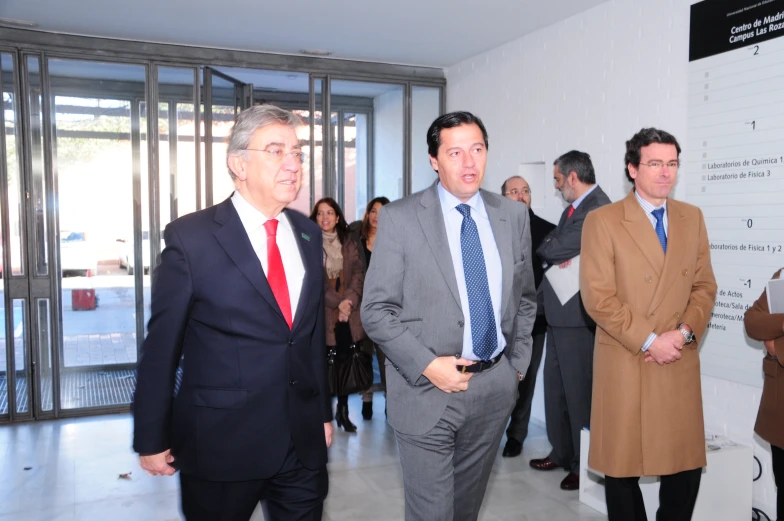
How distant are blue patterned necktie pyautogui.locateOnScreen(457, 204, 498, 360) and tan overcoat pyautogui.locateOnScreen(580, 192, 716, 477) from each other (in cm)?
78

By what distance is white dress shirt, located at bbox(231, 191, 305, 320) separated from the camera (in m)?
2.13

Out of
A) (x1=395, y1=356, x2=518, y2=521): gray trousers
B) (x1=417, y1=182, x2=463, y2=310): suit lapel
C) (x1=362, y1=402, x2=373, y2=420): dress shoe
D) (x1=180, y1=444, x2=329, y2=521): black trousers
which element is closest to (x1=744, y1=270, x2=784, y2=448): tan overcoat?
(x1=395, y1=356, x2=518, y2=521): gray trousers

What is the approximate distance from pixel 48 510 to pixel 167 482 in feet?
2.19

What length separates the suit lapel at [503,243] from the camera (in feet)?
7.97

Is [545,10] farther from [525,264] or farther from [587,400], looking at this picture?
[525,264]

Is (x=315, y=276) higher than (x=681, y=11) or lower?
lower

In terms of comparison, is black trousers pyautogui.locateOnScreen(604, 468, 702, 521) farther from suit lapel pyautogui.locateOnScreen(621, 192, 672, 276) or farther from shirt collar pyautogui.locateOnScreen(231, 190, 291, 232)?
shirt collar pyautogui.locateOnScreen(231, 190, 291, 232)

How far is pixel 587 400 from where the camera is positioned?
4203mm

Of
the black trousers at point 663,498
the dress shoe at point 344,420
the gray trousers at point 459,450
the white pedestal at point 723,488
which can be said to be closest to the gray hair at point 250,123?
the gray trousers at point 459,450

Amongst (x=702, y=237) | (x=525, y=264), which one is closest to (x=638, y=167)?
(x=702, y=237)

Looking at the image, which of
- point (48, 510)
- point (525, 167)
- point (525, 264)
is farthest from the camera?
point (525, 167)

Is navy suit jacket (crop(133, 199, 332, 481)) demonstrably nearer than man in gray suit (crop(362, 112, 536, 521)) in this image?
Yes

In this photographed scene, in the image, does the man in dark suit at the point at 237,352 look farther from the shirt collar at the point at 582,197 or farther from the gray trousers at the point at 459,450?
the shirt collar at the point at 582,197

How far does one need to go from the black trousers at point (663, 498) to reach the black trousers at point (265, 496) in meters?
1.40
